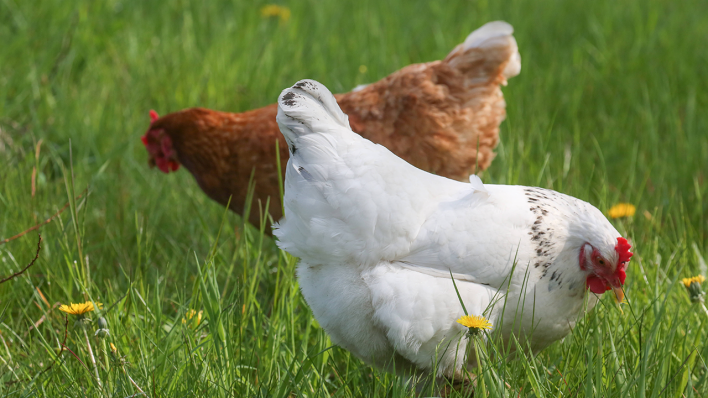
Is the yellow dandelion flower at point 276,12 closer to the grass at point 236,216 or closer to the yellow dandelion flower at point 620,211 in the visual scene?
the grass at point 236,216

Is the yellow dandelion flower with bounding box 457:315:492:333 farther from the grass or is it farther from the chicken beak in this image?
the chicken beak

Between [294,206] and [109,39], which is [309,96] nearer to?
[294,206]

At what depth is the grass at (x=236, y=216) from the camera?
1.91 metres

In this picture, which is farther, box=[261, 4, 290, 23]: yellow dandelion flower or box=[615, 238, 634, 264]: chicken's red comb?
box=[261, 4, 290, 23]: yellow dandelion flower

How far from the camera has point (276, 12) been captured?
18.5ft

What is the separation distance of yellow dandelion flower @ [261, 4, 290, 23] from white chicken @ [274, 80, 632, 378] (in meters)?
3.80

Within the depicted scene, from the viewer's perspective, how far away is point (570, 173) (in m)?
3.59

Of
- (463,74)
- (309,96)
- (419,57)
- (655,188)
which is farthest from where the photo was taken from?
(419,57)

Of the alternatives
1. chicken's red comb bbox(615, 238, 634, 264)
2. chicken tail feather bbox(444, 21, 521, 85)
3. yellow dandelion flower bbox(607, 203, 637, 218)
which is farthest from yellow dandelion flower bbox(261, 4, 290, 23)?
chicken's red comb bbox(615, 238, 634, 264)

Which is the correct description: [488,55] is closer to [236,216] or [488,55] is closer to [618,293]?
[618,293]

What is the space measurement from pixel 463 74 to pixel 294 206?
1.50 m

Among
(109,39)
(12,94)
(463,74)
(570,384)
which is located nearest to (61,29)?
(109,39)

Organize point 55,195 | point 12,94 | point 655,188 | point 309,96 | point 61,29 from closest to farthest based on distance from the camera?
point 309,96
point 55,195
point 655,188
point 12,94
point 61,29

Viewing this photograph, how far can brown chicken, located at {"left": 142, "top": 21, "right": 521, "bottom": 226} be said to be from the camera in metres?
3.01
